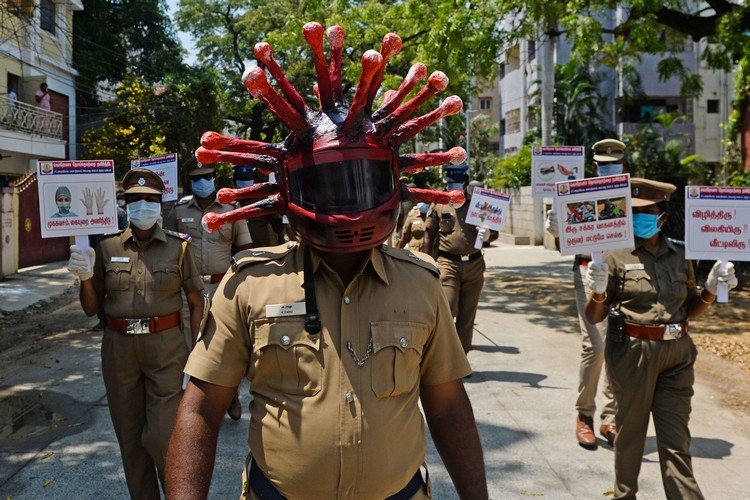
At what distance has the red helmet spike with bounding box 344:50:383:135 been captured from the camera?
6.29 feet

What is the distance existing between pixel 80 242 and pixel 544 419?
385 centimetres

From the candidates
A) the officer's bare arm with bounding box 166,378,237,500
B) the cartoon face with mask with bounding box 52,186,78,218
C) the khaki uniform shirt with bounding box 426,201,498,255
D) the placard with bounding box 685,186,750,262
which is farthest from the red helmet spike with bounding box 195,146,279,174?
the khaki uniform shirt with bounding box 426,201,498,255

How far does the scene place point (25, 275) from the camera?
16.0 metres

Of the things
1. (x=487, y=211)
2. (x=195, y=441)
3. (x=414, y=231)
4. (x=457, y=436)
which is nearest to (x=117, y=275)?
(x=195, y=441)

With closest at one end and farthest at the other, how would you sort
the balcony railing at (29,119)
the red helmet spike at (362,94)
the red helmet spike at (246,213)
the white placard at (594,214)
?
the red helmet spike at (362,94), the red helmet spike at (246,213), the white placard at (594,214), the balcony railing at (29,119)

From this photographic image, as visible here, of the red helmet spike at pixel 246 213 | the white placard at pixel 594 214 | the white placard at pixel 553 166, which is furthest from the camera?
the white placard at pixel 553 166

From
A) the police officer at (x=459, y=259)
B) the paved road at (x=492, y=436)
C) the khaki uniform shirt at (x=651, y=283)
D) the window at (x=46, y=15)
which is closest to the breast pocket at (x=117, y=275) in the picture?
the paved road at (x=492, y=436)

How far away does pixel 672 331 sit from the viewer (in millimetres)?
3926

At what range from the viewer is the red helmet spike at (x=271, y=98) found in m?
1.93

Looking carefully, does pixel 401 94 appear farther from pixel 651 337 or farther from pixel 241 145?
pixel 651 337

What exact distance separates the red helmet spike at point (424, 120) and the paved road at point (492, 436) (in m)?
2.96

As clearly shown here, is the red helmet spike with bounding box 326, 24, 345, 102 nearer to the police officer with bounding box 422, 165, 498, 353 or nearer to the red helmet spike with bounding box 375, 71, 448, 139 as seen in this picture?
the red helmet spike with bounding box 375, 71, 448, 139

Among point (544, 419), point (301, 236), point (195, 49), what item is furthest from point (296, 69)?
point (301, 236)

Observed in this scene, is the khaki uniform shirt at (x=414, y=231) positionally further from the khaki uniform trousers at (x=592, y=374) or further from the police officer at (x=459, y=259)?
the khaki uniform trousers at (x=592, y=374)
